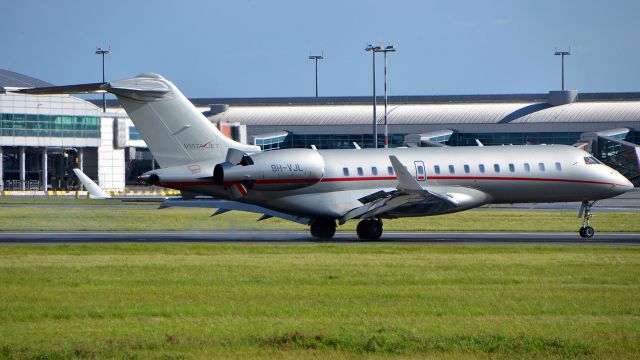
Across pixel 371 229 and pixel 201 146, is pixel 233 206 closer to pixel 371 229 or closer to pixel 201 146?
pixel 201 146

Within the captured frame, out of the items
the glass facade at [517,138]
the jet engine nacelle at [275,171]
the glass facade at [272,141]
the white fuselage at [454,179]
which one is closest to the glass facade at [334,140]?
the glass facade at [272,141]

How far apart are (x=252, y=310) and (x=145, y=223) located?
31.6 meters

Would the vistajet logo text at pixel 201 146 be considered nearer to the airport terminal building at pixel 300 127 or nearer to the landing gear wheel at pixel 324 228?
the landing gear wheel at pixel 324 228

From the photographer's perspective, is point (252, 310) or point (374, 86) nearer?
point (252, 310)

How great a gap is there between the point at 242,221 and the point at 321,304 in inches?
1188

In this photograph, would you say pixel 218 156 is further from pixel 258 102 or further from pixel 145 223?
pixel 258 102

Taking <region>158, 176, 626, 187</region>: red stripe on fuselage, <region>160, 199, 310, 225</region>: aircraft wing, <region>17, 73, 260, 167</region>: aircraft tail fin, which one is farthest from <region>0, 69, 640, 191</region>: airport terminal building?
<region>17, 73, 260, 167</region>: aircraft tail fin

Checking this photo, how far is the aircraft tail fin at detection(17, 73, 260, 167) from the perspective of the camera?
36.0m

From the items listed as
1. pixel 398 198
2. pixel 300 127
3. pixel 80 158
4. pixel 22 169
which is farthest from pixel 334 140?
pixel 398 198

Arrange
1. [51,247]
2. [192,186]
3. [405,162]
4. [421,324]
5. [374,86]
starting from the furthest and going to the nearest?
[374,86], [405,162], [192,186], [51,247], [421,324]

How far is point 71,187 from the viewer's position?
117 m

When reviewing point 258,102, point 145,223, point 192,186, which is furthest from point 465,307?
point 258,102

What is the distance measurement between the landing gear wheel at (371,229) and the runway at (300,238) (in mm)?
315

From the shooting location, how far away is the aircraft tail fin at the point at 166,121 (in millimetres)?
35969
